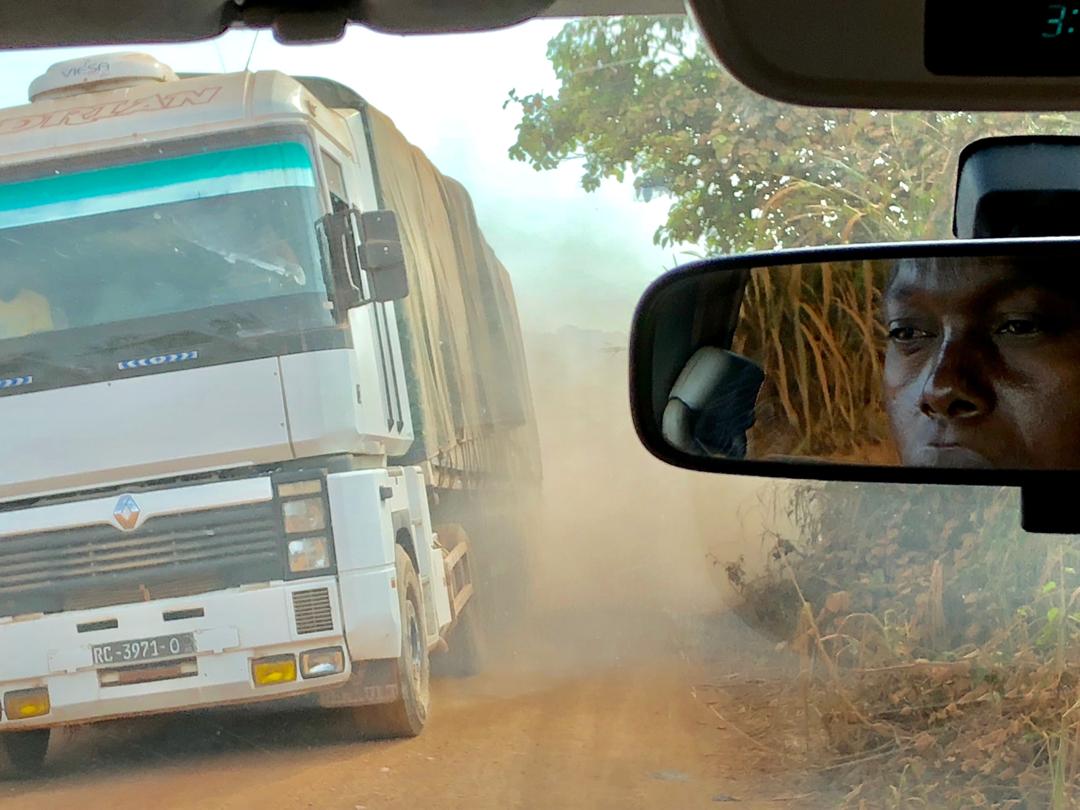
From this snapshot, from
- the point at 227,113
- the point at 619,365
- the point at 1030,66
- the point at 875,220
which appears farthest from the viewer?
the point at 619,365

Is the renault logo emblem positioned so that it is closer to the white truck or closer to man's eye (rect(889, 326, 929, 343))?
the white truck

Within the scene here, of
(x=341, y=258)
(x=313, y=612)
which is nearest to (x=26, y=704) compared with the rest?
(x=313, y=612)

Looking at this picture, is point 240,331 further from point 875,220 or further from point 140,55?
point 875,220

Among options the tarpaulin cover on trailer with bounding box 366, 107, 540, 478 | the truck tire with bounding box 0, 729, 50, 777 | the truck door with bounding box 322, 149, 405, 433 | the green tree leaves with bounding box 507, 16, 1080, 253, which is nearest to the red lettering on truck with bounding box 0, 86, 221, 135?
the truck door with bounding box 322, 149, 405, 433

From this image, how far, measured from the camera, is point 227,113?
2.87m

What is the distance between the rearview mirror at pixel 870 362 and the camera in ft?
3.67

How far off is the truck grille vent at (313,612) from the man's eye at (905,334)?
6.28 feet

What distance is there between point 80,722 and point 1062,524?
2210 millimetres

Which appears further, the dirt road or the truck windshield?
the truck windshield

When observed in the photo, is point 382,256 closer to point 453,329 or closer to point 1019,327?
point 453,329

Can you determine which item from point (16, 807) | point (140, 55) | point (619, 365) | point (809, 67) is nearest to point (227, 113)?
point (140, 55)

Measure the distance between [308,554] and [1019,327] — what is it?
79.9 inches

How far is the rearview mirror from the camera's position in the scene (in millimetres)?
1118

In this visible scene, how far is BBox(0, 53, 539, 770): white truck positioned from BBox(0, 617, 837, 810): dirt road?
0.08 metres
